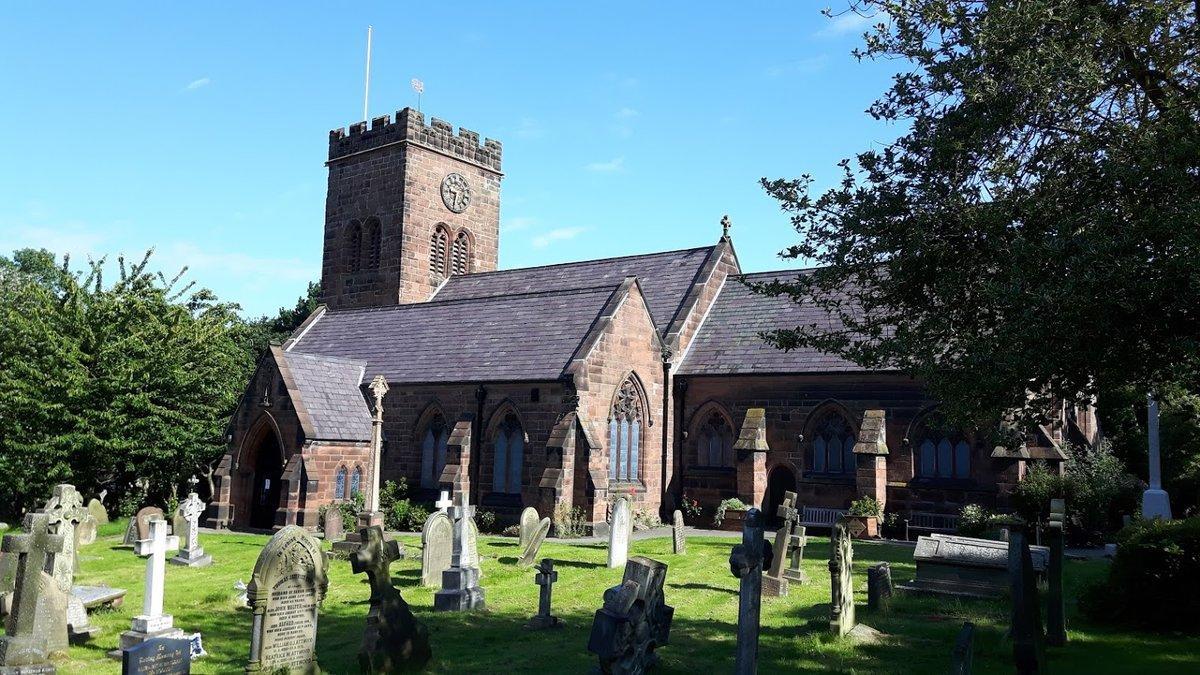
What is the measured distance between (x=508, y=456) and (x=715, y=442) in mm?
6937

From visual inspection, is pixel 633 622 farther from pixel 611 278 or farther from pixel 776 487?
pixel 611 278

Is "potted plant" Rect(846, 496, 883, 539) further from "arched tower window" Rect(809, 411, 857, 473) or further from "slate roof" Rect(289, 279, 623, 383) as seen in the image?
"slate roof" Rect(289, 279, 623, 383)

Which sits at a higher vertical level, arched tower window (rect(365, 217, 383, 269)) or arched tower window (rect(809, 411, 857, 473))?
arched tower window (rect(365, 217, 383, 269))

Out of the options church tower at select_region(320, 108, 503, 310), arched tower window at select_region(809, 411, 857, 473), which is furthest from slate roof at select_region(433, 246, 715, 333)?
arched tower window at select_region(809, 411, 857, 473)

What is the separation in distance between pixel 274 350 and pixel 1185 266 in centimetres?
2539

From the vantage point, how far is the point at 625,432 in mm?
29109

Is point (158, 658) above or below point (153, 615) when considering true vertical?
above

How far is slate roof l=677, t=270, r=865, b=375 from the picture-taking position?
28750mm

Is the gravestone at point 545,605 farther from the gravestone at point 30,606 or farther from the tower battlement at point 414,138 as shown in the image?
the tower battlement at point 414,138

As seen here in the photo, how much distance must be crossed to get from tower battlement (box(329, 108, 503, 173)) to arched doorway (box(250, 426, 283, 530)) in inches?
661

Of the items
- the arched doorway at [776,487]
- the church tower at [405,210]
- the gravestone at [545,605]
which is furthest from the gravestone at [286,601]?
the church tower at [405,210]

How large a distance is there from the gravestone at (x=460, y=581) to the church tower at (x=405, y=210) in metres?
26.2

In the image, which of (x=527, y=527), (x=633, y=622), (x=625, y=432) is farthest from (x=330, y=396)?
(x=633, y=622)

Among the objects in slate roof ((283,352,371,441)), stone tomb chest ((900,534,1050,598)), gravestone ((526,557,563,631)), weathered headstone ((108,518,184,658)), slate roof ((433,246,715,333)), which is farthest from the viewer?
slate roof ((433,246,715,333))
